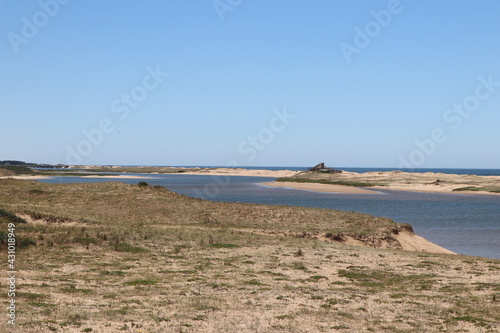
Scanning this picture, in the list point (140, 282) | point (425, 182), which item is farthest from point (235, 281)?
point (425, 182)

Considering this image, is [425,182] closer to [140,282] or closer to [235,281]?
[235,281]

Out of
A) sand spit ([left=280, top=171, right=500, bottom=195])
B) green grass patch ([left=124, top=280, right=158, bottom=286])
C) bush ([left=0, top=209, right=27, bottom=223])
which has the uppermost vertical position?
sand spit ([left=280, top=171, right=500, bottom=195])

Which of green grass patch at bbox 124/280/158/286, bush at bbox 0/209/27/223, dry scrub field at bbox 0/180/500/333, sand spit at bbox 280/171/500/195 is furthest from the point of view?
sand spit at bbox 280/171/500/195

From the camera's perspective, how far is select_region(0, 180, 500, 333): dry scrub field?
13.6m

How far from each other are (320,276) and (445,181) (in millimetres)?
125606

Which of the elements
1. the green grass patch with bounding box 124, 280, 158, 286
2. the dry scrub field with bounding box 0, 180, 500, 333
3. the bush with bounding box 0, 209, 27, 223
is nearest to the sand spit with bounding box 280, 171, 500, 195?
the dry scrub field with bounding box 0, 180, 500, 333

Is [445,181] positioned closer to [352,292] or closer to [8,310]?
[352,292]

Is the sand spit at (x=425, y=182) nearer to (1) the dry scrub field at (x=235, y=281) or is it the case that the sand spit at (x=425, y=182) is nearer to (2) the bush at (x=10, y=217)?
(1) the dry scrub field at (x=235, y=281)

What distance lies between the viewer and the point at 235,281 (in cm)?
1939

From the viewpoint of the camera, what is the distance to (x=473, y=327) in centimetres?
1359

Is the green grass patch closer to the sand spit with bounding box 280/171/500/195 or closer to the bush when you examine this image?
the bush

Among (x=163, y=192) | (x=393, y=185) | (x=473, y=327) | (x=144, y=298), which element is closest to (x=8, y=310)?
(x=144, y=298)

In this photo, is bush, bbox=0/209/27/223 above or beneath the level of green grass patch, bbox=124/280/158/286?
above

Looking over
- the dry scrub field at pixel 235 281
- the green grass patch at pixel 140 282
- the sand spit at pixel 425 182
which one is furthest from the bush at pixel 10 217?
the sand spit at pixel 425 182
